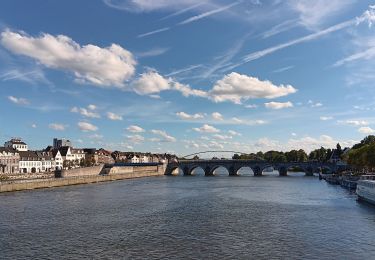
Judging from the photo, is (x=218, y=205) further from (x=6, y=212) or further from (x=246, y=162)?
(x=246, y=162)

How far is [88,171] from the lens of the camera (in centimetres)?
12581

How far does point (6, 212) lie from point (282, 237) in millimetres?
29589

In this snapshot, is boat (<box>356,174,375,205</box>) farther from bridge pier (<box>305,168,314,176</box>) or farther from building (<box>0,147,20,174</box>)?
bridge pier (<box>305,168,314,176</box>)

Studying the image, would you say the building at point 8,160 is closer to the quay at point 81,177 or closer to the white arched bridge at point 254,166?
the quay at point 81,177

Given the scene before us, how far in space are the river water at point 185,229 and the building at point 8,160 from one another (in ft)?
201

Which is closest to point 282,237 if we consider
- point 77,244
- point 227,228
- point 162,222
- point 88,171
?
point 227,228

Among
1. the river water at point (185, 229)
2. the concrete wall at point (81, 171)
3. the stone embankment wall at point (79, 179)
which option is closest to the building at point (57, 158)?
the concrete wall at point (81, 171)

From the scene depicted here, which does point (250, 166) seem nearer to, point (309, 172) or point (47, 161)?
point (309, 172)

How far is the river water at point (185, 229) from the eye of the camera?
30547mm

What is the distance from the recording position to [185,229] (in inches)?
1550

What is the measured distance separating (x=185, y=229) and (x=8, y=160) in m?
95.1

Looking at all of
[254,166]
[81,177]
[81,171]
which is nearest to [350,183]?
[81,177]

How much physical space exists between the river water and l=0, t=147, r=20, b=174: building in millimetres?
61413

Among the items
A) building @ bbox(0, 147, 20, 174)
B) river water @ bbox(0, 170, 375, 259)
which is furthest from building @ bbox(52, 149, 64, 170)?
river water @ bbox(0, 170, 375, 259)
